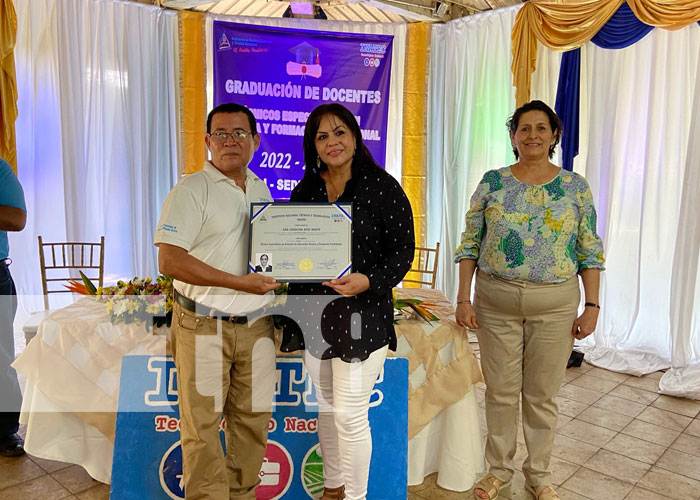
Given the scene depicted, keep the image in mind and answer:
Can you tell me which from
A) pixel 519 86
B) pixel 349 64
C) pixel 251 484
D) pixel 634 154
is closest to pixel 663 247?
pixel 634 154

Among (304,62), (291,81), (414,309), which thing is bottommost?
(414,309)

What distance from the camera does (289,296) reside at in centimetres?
197

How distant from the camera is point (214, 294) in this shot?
1.86 metres

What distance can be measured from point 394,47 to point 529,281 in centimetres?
406

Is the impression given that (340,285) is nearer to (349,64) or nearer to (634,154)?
(634,154)

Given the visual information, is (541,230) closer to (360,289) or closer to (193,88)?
(360,289)

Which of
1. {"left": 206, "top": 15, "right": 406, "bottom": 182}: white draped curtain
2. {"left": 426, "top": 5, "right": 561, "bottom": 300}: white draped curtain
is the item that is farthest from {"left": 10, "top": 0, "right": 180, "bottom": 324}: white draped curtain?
{"left": 426, "top": 5, "right": 561, "bottom": 300}: white draped curtain

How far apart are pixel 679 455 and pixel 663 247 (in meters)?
1.85

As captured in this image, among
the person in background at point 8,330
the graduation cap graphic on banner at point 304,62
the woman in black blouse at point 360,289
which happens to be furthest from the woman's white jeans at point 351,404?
the graduation cap graphic on banner at point 304,62

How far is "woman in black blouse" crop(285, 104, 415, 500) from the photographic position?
186 cm

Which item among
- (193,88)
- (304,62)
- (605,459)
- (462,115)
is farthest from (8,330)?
(462,115)

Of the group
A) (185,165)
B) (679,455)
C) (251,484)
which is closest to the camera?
(251,484)

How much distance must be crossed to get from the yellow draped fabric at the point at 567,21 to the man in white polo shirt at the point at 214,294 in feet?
10.6

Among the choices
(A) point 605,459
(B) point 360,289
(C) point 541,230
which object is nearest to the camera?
(B) point 360,289
